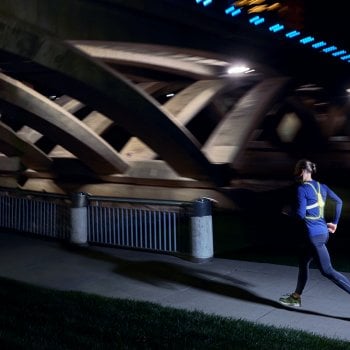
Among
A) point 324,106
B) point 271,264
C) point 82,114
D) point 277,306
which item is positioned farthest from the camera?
point 82,114

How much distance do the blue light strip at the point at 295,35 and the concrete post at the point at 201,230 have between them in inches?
227

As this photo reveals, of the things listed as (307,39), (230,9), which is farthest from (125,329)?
(307,39)

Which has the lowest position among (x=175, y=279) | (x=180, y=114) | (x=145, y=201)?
(x=175, y=279)

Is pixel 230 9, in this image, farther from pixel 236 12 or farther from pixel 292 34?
pixel 292 34

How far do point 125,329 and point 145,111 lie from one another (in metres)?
10.1

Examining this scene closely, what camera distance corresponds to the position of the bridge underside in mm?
12961

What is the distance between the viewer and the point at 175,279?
26.8 ft

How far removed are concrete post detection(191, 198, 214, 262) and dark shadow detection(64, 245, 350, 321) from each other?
0.34 meters

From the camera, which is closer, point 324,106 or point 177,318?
point 177,318

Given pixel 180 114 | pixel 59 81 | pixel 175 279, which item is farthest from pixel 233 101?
pixel 175 279

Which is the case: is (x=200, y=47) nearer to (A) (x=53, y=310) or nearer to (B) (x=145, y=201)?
(B) (x=145, y=201)

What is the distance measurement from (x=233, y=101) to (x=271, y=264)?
53.4ft

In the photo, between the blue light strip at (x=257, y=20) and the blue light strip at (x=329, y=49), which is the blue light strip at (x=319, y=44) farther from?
the blue light strip at (x=257, y=20)

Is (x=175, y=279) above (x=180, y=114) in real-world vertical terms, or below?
below
